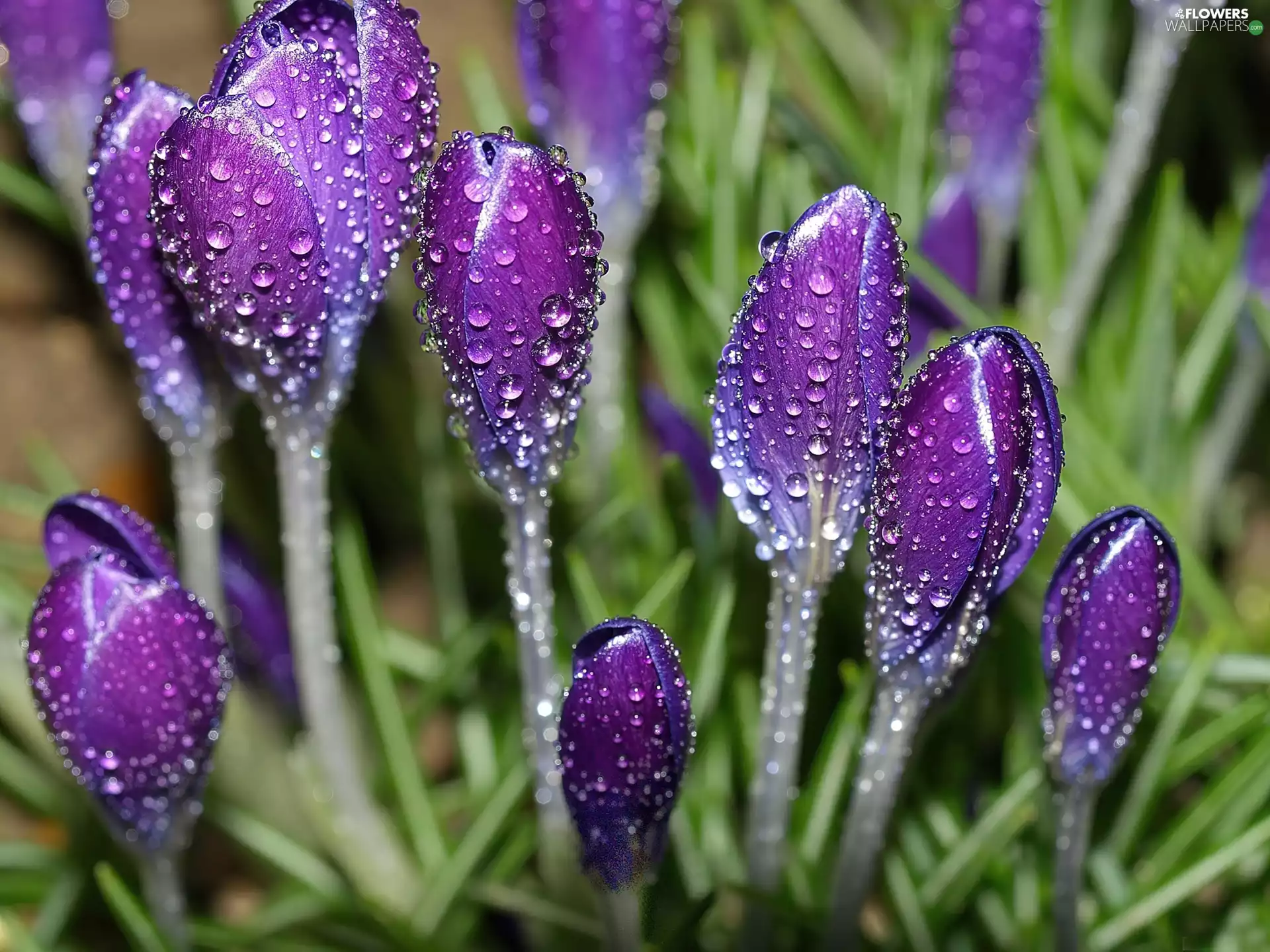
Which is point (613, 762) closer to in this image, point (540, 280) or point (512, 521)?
point (512, 521)

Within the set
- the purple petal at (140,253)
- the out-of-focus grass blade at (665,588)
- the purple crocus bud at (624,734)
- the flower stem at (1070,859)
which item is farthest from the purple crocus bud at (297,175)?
the flower stem at (1070,859)

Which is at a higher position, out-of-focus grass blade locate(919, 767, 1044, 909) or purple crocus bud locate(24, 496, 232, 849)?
purple crocus bud locate(24, 496, 232, 849)

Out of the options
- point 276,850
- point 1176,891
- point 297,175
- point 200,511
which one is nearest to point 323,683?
point 200,511

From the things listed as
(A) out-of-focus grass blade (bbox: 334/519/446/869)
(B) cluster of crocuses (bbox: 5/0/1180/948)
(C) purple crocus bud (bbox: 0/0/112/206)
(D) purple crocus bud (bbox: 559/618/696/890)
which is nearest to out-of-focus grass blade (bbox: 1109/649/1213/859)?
(B) cluster of crocuses (bbox: 5/0/1180/948)

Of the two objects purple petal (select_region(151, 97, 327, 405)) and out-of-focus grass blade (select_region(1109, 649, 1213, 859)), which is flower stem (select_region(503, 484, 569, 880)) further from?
out-of-focus grass blade (select_region(1109, 649, 1213, 859))

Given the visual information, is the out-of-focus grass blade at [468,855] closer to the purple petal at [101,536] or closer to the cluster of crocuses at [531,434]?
the cluster of crocuses at [531,434]
